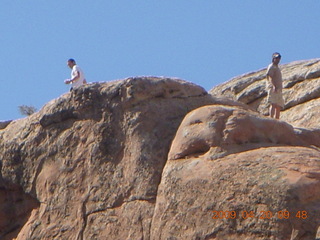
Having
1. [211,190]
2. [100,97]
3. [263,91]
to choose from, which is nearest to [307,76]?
[263,91]

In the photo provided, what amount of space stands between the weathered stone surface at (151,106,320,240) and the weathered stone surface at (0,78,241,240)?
1.36ft

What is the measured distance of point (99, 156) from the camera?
11.8 metres

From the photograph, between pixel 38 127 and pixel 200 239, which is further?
pixel 38 127

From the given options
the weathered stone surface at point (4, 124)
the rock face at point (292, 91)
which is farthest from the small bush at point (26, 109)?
the weathered stone surface at point (4, 124)

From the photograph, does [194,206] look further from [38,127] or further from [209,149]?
[38,127]

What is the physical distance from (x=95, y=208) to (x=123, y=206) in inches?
16.2

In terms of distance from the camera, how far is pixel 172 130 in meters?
11.8
